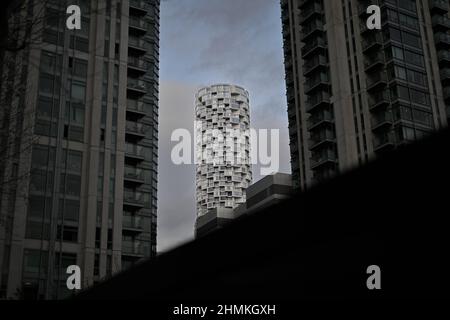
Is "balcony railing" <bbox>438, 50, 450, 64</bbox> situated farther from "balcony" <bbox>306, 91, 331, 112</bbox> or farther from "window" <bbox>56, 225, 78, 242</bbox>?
"window" <bbox>56, 225, 78, 242</bbox>

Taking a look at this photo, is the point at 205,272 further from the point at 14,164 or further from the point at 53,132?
the point at 53,132

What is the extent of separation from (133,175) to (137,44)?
44.7ft

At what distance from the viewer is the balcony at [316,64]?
59656 millimetres

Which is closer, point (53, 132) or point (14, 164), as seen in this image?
point (14, 164)

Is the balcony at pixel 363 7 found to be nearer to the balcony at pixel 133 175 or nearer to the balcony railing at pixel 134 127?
the balcony railing at pixel 134 127

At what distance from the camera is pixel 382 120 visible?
172 ft

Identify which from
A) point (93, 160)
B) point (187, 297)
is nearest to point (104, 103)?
point (93, 160)

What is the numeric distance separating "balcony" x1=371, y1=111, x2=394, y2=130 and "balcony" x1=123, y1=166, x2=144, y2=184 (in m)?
22.2

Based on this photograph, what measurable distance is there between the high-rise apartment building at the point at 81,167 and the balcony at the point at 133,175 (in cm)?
9

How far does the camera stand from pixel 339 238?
4055 millimetres

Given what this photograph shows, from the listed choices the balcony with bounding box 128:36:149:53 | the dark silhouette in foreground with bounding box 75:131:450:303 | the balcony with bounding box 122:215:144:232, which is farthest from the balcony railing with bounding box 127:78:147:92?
the dark silhouette in foreground with bounding box 75:131:450:303

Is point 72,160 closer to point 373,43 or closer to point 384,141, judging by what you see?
point 384,141

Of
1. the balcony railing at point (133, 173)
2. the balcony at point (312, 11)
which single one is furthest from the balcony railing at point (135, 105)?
the balcony at point (312, 11)
